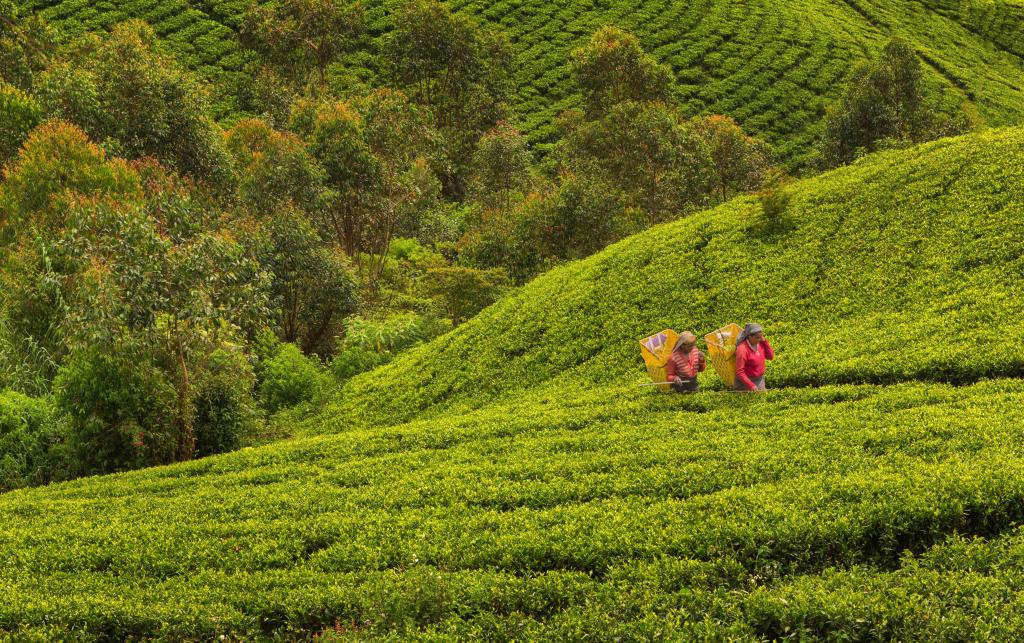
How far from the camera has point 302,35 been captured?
43562 millimetres

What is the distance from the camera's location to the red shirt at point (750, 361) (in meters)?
11.2

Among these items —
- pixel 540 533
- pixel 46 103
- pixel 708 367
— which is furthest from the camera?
pixel 46 103

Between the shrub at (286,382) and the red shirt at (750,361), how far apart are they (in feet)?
36.0

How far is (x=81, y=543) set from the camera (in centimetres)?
863

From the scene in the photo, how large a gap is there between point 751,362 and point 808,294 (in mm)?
Result: 4022

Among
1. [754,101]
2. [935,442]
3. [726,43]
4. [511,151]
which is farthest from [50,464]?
[726,43]

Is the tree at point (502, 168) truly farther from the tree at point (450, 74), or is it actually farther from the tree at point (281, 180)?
the tree at point (281, 180)

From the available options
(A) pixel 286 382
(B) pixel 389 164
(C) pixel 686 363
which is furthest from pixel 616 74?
(C) pixel 686 363

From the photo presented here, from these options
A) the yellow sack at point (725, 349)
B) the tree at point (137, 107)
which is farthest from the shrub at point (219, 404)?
the tree at point (137, 107)

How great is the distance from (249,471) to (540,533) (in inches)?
236

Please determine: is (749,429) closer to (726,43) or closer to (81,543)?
(81,543)

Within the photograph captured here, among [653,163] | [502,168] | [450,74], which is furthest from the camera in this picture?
[450,74]

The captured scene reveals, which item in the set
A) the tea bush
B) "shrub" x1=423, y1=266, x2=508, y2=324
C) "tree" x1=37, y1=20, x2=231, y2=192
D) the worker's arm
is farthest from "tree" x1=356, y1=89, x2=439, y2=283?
the tea bush

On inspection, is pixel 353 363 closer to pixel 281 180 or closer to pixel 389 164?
pixel 281 180
